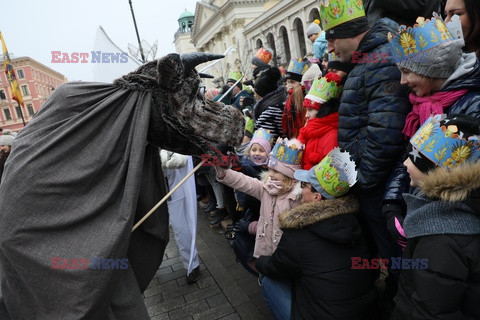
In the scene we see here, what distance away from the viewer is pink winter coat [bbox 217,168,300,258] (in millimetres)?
Answer: 3117

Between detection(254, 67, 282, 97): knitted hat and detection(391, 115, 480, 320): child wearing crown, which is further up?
detection(254, 67, 282, 97): knitted hat

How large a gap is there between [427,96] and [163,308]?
3.32m

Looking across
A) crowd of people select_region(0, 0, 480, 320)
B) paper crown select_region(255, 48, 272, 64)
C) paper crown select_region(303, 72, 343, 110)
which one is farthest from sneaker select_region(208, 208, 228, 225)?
paper crown select_region(303, 72, 343, 110)

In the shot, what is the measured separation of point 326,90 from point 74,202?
8.09 ft

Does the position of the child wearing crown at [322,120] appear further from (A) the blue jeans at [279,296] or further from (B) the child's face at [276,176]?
(A) the blue jeans at [279,296]

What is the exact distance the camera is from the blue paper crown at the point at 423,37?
1957mm

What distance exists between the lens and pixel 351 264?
237cm

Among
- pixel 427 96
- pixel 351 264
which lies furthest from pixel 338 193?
pixel 427 96

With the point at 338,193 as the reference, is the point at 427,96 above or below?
above

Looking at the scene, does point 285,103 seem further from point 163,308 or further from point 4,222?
point 4,222

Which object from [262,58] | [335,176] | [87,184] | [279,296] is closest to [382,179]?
[335,176]

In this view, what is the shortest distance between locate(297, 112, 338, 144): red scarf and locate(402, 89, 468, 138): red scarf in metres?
1.01

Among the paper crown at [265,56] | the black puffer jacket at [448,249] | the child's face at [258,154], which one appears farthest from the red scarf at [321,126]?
the paper crown at [265,56]

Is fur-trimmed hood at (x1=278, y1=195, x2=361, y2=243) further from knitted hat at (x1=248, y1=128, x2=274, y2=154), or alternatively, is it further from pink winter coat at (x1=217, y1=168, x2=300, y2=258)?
knitted hat at (x1=248, y1=128, x2=274, y2=154)
